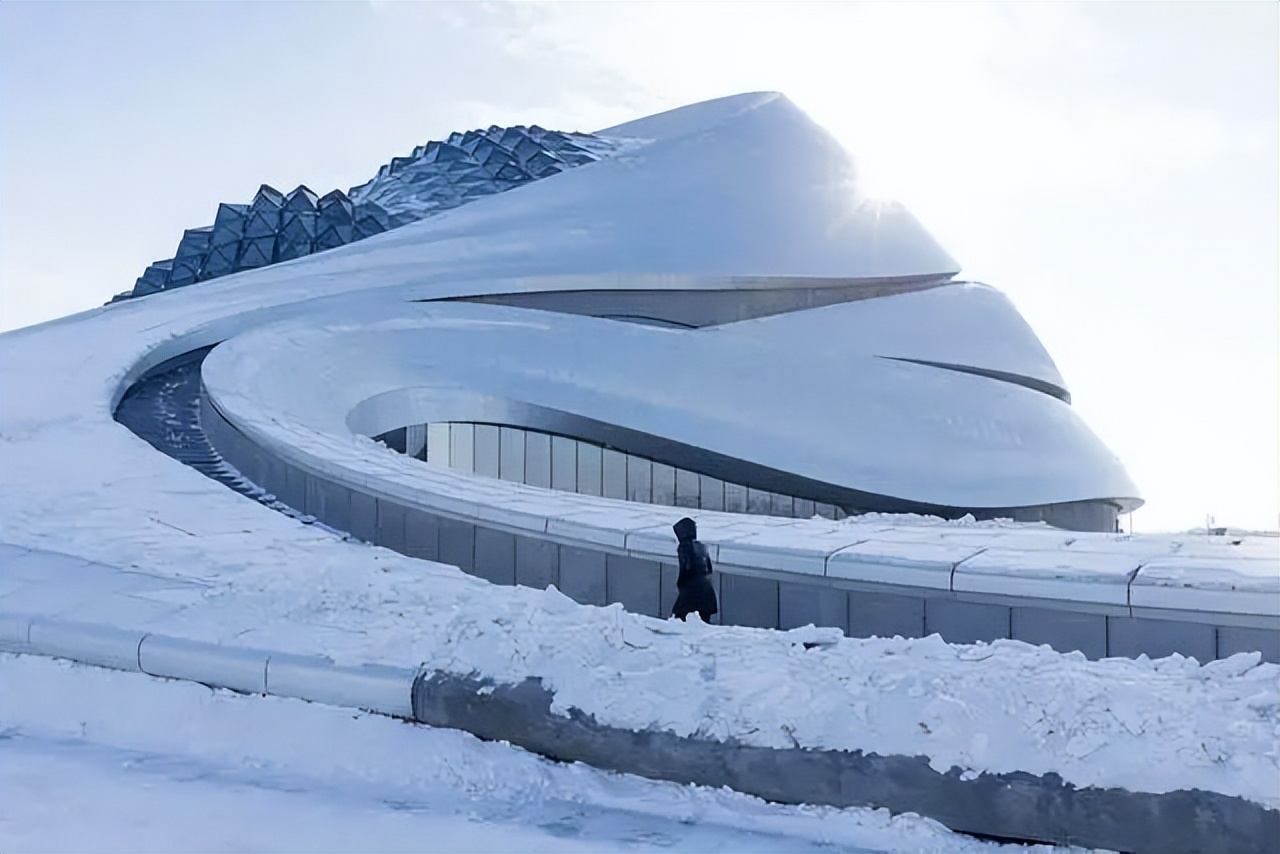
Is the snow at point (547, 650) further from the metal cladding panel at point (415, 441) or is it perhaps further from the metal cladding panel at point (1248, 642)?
the metal cladding panel at point (415, 441)

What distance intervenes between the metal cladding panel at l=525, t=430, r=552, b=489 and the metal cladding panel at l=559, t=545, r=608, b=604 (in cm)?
888

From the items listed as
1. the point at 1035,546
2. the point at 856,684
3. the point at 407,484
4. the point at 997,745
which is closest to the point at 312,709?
the point at 856,684

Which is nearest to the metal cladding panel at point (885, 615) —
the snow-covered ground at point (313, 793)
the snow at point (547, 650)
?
the snow at point (547, 650)

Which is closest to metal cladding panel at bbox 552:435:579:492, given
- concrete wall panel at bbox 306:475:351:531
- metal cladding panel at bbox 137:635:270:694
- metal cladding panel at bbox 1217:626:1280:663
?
concrete wall panel at bbox 306:475:351:531

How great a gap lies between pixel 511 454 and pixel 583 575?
9071mm

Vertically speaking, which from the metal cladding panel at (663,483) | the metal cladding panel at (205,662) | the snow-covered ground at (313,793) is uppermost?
the metal cladding panel at (205,662)

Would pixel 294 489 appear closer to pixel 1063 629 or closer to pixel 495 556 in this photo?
pixel 495 556

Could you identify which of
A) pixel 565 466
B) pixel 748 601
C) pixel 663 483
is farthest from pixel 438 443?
pixel 748 601

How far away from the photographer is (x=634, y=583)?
6.82 m

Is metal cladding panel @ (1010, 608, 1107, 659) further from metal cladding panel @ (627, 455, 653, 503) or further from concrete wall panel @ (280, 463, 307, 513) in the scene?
metal cladding panel @ (627, 455, 653, 503)

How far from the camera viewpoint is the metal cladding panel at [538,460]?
16031 mm

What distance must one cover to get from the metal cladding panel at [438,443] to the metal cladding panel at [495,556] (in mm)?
7576

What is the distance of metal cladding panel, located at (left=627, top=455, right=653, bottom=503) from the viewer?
53.4 ft

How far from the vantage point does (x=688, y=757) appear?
13.8 ft
